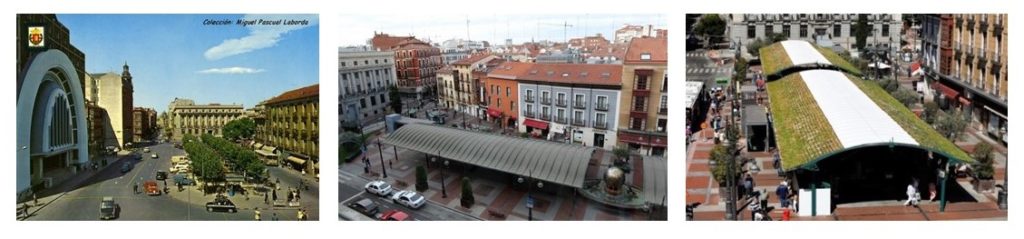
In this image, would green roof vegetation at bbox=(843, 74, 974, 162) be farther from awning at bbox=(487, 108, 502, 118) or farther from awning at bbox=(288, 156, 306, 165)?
awning at bbox=(288, 156, 306, 165)

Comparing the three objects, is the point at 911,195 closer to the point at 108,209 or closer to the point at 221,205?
the point at 221,205

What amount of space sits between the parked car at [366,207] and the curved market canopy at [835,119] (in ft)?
15.4

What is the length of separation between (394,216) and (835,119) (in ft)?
17.0

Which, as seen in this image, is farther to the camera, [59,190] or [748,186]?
[59,190]

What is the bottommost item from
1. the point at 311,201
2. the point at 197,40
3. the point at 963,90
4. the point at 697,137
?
the point at 311,201

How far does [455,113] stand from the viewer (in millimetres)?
9734

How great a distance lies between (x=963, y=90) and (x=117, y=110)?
401 inches

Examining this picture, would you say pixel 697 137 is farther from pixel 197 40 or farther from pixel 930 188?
pixel 197 40

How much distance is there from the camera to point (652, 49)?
887 centimetres

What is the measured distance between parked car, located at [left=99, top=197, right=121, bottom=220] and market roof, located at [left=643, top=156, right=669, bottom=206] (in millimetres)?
6296

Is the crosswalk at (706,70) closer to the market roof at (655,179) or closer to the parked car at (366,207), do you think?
the market roof at (655,179)

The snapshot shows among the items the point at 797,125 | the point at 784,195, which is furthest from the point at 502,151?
the point at 797,125

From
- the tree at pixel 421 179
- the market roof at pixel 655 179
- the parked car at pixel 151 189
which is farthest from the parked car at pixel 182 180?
the market roof at pixel 655 179
